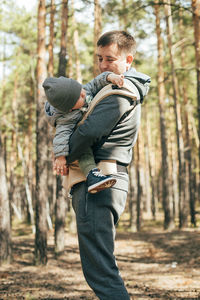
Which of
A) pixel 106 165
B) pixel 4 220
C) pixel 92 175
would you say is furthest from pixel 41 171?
pixel 92 175

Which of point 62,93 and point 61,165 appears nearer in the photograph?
point 62,93

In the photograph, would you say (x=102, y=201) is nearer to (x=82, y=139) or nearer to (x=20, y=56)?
(x=82, y=139)

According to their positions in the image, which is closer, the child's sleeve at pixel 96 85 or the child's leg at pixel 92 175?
the child's leg at pixel 92 175

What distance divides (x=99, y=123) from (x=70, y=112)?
0.89 feet

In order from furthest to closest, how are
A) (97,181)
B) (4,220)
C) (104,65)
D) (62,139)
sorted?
1. (4,220)
2. (104,65)
3. (62,139)
4. (97,181)

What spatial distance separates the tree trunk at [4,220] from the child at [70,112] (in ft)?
23.3

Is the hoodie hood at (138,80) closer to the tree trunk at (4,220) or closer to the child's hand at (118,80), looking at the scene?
the child's hand at (118,80)

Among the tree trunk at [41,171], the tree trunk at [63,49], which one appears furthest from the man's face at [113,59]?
the tree trunk at [63,49]

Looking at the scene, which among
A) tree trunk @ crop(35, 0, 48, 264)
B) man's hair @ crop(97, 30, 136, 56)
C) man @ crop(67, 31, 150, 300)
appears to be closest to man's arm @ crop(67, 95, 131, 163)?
man @ crop(67, 31, 150, 300)

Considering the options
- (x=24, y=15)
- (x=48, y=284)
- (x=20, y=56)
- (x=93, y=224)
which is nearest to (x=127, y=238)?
(x=48, y=284)

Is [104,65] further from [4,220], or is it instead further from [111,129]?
[4,220]

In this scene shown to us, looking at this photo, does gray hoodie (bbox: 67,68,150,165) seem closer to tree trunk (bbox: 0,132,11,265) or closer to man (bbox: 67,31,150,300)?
man (bbox: 67,31,150,300)

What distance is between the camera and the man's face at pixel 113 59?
8.09ft

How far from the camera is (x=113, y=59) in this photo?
251cm
